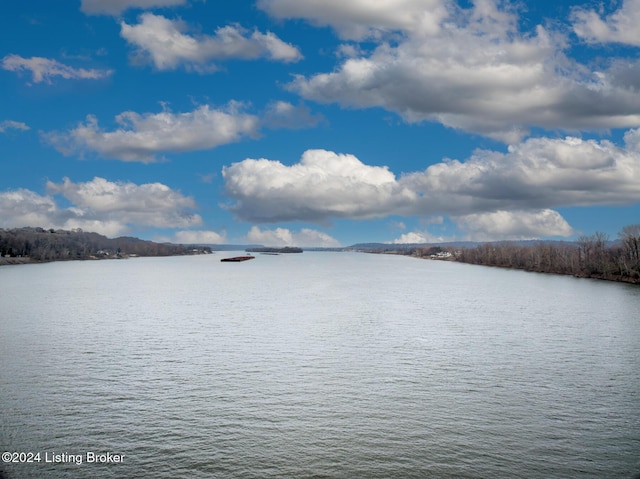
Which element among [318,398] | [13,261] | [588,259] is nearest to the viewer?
[318,398]

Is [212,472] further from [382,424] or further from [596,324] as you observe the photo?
[596,324]

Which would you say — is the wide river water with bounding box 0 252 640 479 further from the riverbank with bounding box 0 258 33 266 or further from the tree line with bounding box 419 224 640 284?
Result: the riverbank with bounding box 0 258 33 266

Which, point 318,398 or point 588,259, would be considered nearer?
point 318,398

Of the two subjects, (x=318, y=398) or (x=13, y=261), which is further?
(x=13, y=261)

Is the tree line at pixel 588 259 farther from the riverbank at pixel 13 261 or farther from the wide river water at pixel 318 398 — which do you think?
the riverbank at pixel 13 261

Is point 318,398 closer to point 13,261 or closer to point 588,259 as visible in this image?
point 588,259

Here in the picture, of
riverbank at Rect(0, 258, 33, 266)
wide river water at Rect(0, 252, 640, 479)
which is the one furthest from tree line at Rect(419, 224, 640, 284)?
riverbank at Rect(0, 258, 33, 266)

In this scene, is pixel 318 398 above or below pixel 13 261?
below

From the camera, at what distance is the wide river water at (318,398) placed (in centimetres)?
1532

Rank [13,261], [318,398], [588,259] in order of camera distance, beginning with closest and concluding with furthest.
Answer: [318,398]
[588,259]
[13,261]

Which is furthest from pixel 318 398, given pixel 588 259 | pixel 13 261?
pixel 13 261

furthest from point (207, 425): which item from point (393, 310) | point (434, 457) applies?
point (393, 310)

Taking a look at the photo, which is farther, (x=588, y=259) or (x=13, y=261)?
(x=13, y=261)

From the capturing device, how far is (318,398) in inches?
838
